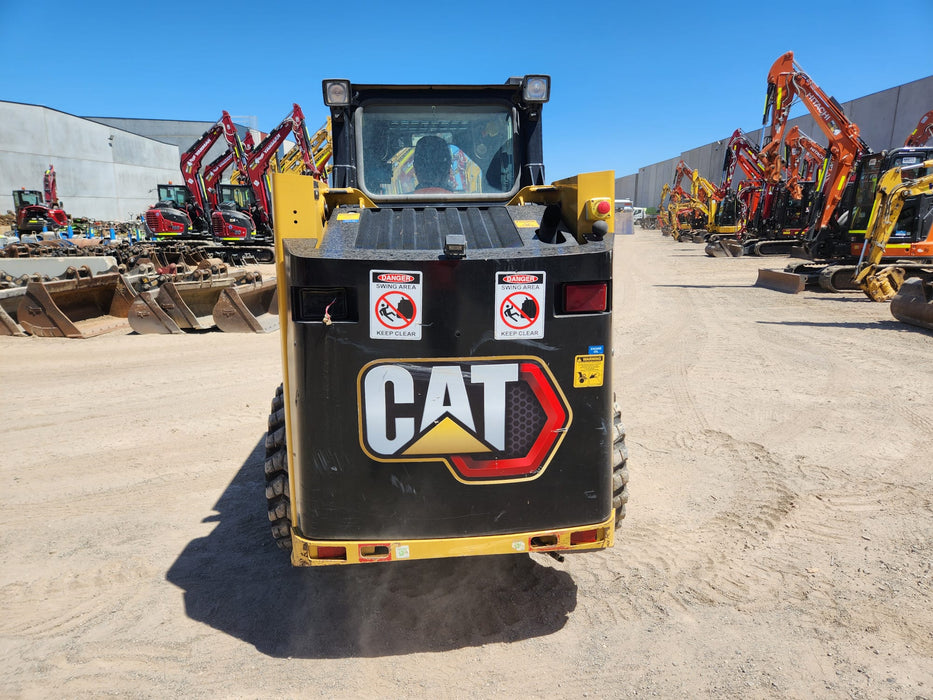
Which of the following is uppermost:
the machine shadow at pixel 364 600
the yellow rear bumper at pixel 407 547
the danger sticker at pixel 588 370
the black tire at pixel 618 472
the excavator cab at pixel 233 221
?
the excavator cab at pixel 233 221

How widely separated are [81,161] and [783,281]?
47474 mm

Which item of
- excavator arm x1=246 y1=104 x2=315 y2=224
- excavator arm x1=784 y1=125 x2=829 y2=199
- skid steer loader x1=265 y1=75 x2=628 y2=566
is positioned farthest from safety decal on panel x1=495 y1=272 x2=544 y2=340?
excavator arm x1=784 y1=125 x2=829 y2=199

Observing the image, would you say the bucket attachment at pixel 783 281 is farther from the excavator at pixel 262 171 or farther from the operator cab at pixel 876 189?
the excavator at pixel 262 171

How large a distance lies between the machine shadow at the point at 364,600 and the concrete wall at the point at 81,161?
46082 millimetres

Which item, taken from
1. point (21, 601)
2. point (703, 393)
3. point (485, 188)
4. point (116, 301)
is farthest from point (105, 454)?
point (116, 301)

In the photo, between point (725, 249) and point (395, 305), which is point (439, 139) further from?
point (725, 249)

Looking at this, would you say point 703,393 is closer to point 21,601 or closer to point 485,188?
point 485,188

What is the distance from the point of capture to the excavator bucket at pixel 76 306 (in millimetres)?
8547

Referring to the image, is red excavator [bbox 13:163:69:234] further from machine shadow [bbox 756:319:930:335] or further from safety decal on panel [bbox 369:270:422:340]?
safety decal on panel [bbox 369:270:422:340]

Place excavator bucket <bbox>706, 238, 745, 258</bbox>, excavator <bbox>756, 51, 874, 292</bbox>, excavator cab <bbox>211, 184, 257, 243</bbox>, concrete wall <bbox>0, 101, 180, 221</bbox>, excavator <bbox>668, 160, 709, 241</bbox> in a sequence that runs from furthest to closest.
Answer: concrete wall <bbox>0, 101, 180, 221</bbox>, excavator <bbox>668, 160, 709, 241</bbox>, excavator bucket <bbox>706, 238, 745, 258</bbox>, excavator cab <bbox>211, 184, 257, 243</bbox>, excavator <bbox>756, 51, 874, 292</bbox>

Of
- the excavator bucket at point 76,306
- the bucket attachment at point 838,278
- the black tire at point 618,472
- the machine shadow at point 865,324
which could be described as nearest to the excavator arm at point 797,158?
the bucket attachment at point 838,278

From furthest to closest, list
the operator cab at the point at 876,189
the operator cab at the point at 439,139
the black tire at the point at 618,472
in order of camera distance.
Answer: the operator cab at the point at 876,189 → the operator cab at the point at 439,139 → the black tire at the point at 618,472

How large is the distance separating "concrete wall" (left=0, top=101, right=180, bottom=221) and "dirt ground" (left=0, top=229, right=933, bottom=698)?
43120 mm

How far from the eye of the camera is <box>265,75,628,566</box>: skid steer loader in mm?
2303
